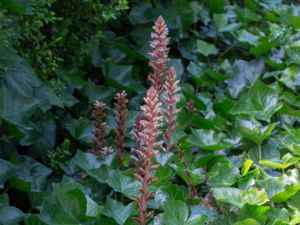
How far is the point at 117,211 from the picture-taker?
4.70 ft

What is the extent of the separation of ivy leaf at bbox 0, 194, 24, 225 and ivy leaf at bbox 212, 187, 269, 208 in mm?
536

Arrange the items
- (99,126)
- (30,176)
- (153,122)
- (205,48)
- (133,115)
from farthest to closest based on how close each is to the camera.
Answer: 1. (205,48)
2. (133,115)
3. (30,176)
4. (99,126)
5. (153,122)

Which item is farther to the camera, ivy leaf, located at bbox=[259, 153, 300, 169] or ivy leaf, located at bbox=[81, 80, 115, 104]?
ivy leaf, located at bbox=[81, 80, 115, 104]

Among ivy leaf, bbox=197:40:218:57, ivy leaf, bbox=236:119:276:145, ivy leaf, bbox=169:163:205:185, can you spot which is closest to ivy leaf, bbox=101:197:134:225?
ivy leaf, bbox=169:163:205:185

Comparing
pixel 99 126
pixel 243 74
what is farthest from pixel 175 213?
pixel 243 74

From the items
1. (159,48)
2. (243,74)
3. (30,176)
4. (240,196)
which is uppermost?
(159,48)

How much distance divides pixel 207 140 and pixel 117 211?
550 mm

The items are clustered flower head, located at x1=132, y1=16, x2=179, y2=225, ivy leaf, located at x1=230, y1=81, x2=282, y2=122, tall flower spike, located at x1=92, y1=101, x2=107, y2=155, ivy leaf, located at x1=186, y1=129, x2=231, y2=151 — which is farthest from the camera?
ivy leaf, located at x1=230, y1=81, x2=282, y2=122

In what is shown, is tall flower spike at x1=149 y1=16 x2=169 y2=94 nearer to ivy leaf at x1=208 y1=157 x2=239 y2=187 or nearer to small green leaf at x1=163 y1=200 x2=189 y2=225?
ivy leaf at x1=208 y1=157 x2=239 y2=187

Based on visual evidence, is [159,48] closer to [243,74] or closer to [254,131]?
[254,131]

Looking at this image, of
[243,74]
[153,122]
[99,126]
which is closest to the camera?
[153,122]

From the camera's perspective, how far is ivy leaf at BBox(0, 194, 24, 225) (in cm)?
153

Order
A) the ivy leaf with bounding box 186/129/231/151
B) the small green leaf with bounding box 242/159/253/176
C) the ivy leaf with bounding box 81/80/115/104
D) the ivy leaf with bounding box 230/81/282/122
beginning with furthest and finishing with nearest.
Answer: the ivy leaf with bounding box 81/80/115/104 → the ivy leaf with bounding box 230/81/282/122 → the ivy leaf with bounding box 186/129/231/151 → the small green leaf with bounding box 242/159/253/176

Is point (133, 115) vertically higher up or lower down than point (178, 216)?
lower down
